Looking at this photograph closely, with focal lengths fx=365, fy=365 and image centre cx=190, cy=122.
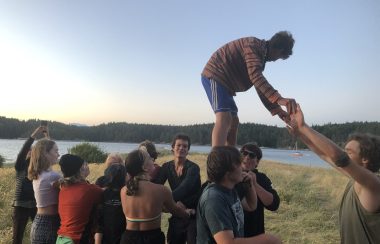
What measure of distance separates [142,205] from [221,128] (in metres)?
1.29

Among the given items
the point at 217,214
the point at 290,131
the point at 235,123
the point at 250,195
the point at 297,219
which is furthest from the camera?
the point at 297,219

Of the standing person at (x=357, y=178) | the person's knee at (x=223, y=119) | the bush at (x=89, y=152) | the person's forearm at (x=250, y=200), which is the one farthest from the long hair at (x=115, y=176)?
the bush at (x=89, y=152)

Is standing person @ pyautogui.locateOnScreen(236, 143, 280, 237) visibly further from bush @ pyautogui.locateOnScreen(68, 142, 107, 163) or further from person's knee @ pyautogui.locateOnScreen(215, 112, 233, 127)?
bush @ pyautogui.locateOnScreen(68, 142, 107, 163)

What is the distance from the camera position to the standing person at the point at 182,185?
4.56 meters

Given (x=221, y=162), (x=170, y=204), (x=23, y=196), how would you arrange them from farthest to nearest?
(x=23, y=196) < (x=170, y=204) < (x=221, y=162)

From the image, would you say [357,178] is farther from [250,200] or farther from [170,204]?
[170,204]

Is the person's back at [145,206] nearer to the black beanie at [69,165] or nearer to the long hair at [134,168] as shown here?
the long hair at [134,168]

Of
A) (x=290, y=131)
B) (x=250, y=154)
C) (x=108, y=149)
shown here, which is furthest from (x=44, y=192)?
(x=108, y=149)

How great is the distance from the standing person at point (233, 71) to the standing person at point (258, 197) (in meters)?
0.37

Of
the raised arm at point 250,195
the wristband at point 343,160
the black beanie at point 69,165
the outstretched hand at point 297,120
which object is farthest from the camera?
the black beanie at point 69,165

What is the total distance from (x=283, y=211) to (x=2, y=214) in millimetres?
8371

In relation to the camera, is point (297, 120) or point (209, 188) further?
point (209, 188)

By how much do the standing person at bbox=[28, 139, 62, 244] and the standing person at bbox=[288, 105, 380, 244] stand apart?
3.04 m

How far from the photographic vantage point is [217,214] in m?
2.74
